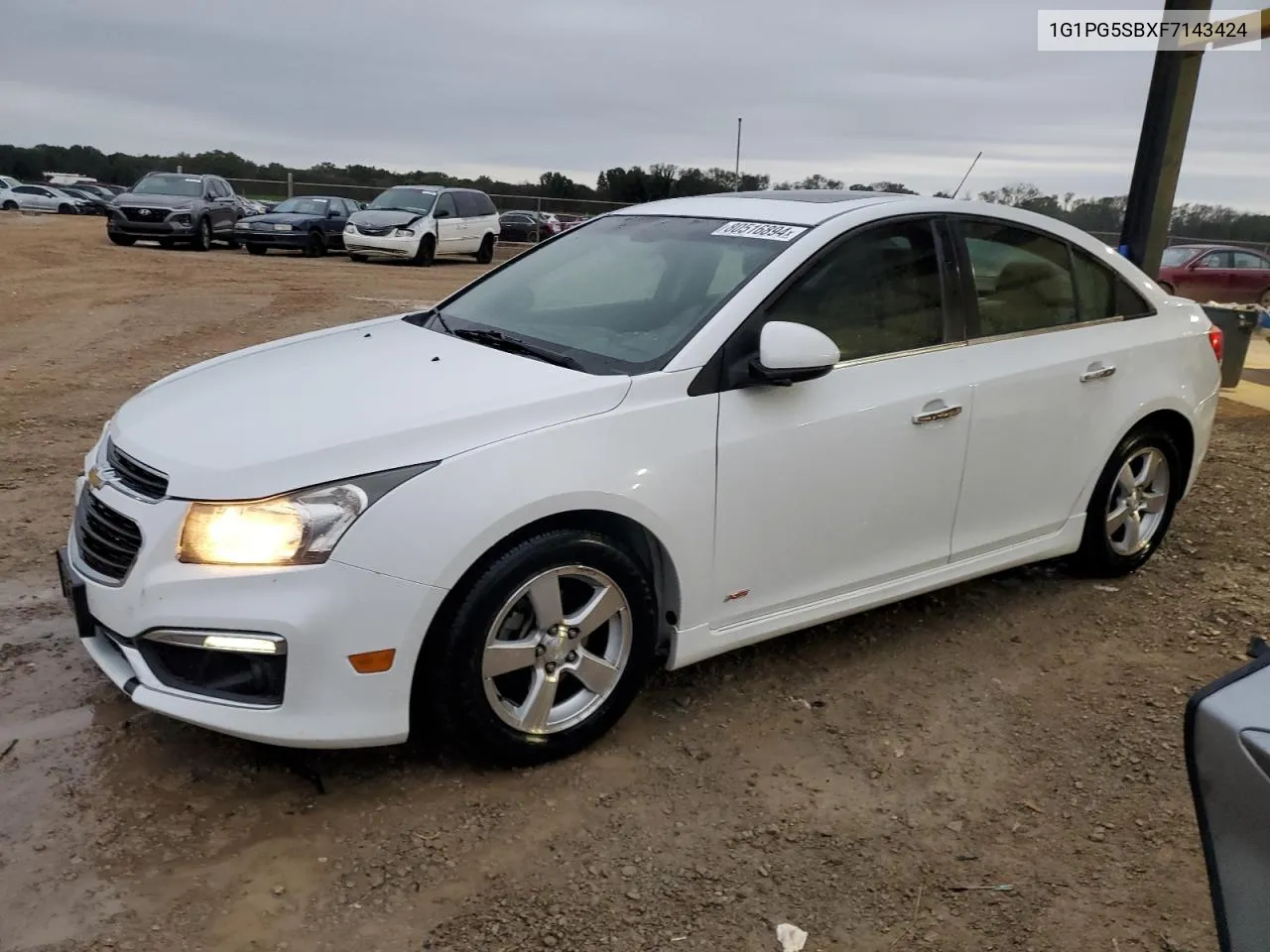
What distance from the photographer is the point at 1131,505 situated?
4.84 metres

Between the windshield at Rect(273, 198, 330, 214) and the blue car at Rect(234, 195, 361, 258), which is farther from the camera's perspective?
the windshield at Rect(273, 198, 330, 214)

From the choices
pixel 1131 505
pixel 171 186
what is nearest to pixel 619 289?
pixel 1131 505

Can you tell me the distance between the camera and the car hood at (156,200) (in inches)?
818

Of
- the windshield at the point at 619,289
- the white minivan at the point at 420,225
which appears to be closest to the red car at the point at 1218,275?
the white minivan at the point at 420,225

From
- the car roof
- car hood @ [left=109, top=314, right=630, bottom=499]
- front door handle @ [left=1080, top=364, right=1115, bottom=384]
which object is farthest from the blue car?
front door handle @ [left=1080, top=364, right=1115, bottom=384]

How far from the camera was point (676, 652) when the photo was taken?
3457mm

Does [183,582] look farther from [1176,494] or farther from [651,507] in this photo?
[1176,494]

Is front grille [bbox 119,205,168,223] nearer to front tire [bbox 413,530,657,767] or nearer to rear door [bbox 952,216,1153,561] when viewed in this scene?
rear door [bbox 952,216,1153,561]

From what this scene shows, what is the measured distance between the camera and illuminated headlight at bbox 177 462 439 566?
2.80m

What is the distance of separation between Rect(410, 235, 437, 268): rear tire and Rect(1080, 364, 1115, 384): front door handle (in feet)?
60.2

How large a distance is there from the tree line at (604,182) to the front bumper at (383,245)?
4586 mm

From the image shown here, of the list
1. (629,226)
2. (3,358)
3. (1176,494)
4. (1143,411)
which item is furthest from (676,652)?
(3,358)

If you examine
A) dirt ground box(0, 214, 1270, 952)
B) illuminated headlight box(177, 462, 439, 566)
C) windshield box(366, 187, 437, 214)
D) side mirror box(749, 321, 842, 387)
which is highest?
side mirror box(749, 321, 842, 387)

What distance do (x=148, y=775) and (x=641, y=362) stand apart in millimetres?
1870
